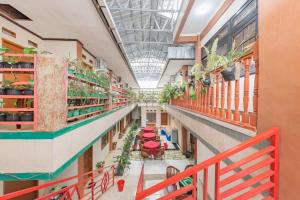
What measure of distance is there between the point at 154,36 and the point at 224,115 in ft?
37.8

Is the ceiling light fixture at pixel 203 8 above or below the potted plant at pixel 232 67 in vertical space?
above

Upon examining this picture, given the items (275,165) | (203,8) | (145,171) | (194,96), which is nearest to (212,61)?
(194,96)

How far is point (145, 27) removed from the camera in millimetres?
10609

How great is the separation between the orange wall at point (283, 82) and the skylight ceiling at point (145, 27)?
18.1 feet

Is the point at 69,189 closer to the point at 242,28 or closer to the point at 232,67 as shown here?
the point at 232,67

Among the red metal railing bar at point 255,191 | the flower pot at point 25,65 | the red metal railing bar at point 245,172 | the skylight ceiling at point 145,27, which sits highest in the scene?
the skylight ceiling at point 145,27

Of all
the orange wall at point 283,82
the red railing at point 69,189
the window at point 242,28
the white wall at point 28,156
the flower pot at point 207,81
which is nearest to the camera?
the orange wall at point 283,82

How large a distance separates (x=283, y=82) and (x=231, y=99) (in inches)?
49.3

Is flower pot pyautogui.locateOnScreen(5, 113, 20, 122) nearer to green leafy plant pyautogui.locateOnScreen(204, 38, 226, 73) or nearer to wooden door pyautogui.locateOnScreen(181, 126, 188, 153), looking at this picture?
green leafy plant pyautogui.locateOnScreen(204, 38, 226, 73)

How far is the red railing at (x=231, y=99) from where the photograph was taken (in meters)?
1.92

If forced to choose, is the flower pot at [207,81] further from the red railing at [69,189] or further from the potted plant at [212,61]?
the red railing at [69,189]

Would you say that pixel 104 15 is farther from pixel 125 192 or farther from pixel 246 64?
pixel 125 192

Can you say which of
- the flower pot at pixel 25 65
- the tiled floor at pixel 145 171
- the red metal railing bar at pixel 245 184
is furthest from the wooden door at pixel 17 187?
the red metal railing bar at pixel 245 184

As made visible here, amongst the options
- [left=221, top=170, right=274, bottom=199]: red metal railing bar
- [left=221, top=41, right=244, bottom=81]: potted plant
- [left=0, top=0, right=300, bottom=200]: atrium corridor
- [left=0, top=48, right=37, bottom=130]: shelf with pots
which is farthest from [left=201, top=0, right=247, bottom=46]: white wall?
[left=0, top=48, right=37, bottom=130]: shelf with pots
